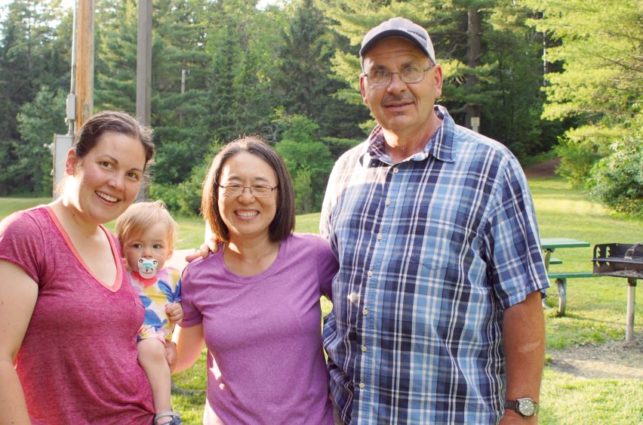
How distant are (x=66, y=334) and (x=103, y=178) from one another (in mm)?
485

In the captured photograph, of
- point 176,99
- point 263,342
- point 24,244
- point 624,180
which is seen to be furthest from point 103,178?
point 176,99

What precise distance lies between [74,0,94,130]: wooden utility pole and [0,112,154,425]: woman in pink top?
6293 millimetres

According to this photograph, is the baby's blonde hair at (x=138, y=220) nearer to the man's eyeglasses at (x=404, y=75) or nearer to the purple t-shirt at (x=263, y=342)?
the purple t-shirt at (x=263, y=342)

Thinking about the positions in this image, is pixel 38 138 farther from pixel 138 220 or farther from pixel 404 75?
pixel 404 75

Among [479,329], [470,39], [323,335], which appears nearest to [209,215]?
[323,335]

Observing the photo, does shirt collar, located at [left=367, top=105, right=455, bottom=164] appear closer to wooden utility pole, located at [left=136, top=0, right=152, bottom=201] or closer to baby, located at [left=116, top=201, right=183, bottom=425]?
baby, located at [left=116, top=201, right=183, bottom=425]

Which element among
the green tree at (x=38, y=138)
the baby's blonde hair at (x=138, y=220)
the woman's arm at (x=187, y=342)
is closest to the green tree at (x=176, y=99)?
the green tree at (x=38, y=138)

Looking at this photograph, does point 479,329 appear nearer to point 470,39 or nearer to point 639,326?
point 639,326

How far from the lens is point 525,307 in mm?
2225

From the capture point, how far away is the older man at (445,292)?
Answer: 7.23ft

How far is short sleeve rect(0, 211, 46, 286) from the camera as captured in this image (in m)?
1.91

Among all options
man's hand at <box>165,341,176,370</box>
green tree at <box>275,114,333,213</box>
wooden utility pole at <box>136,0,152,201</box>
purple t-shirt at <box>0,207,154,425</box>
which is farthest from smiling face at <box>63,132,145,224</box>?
green tree at <box>275,114,333,213</box>

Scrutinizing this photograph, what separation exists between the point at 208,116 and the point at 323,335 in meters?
35.7

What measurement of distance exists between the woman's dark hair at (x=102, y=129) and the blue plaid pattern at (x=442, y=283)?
83 centimetres
